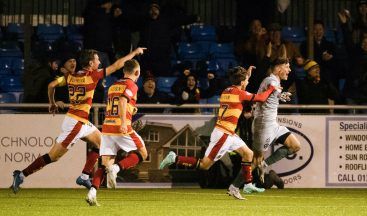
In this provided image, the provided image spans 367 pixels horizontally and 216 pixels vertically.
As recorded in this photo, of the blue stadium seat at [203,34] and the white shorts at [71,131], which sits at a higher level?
the blue stadium seat at [203,34]

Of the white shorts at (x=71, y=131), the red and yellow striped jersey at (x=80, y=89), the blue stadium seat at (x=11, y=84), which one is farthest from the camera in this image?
the blue stadium seat at (x=11, y=84)

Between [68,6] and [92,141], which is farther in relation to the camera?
[68,6]

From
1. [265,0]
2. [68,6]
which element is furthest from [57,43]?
[265,0]

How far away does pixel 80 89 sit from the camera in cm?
1540

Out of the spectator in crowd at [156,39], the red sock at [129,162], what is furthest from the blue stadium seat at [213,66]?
the red sock at [129,162]

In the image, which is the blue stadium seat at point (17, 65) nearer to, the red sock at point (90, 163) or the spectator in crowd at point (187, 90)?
the spectator in crowd at point (187, 90)

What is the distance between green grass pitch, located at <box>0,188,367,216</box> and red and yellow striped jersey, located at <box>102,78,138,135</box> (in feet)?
3.27

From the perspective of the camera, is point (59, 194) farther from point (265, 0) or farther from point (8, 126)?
point (265, 0)

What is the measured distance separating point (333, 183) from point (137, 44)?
537 cm

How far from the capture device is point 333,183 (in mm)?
18906

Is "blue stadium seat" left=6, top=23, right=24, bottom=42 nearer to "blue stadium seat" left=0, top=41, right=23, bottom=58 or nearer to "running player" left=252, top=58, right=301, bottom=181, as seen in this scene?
"blue stadium seat" left=0, top=41, right=23, bottom=58

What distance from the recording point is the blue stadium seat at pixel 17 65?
2190 centimetres

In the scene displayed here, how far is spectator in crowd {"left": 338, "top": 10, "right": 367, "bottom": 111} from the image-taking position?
1977 cm

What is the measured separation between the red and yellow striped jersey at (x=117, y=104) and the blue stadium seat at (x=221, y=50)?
7.91 m
